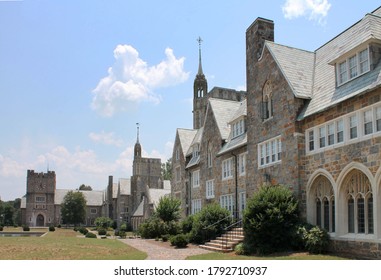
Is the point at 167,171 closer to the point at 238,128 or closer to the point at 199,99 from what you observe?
the point at 199,99

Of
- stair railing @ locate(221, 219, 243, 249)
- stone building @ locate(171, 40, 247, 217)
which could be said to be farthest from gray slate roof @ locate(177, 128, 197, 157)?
stair railing @ locate(221, 219, 243, 249)

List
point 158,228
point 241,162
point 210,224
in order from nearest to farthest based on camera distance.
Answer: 1. point 210,224
2. point 241,162
3. point 158,228

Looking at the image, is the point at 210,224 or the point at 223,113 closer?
the point at 210,224

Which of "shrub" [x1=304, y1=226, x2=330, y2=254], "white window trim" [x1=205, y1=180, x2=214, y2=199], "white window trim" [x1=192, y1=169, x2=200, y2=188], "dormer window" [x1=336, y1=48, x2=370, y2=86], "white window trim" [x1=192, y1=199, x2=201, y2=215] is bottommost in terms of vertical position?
"shrub" [x1=304, y1=226, x2=330, y2=254]

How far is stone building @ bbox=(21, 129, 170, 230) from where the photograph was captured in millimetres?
92688

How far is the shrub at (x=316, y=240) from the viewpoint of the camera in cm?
1844

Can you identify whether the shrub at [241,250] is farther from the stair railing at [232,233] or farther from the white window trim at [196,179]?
the white window trim at [196,179]

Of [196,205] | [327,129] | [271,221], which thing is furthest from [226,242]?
[196,205]

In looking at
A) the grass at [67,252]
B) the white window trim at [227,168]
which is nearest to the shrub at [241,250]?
the grass at [67,252]

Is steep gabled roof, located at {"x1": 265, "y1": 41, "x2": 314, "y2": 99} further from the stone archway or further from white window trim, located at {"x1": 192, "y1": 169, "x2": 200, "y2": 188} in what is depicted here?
the stone archway

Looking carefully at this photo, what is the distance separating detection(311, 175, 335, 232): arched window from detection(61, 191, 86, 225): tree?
8782cm

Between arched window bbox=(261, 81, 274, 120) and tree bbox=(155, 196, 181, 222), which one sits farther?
tree bbox=(155, 196, 181, 222)

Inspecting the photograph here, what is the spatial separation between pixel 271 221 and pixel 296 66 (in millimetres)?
9452

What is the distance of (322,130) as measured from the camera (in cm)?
2003
